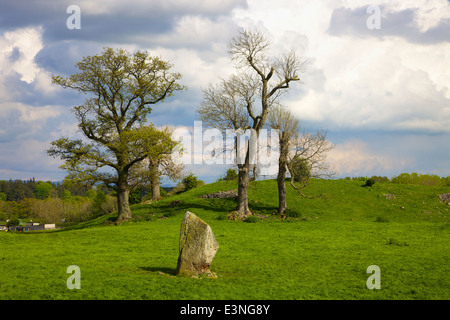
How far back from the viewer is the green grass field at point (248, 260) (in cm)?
1240

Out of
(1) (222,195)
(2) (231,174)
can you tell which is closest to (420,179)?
(2) (231,174)

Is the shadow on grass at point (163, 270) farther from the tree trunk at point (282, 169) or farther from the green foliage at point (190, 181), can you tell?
the green foliage at point (190, 181)

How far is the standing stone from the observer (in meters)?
14.1

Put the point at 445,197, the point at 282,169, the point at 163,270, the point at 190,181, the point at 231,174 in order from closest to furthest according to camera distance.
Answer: the point at 163,270 → the point at 282,169 → the point at 445,197 → the point at 231,174 → the point at 190,181

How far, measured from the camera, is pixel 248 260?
60.1 ft

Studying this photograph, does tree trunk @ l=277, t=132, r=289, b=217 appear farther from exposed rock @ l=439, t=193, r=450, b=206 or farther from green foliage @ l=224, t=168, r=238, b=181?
exposed rock @ l=439, t=193, r=450, b=206

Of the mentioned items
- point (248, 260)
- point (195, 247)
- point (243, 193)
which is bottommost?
point (248, 260)

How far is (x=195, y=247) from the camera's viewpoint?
1427 cm

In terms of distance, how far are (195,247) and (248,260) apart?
489cm

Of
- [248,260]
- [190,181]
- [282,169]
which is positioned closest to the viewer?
[248,260]

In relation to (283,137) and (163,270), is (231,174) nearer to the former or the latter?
(283,137)

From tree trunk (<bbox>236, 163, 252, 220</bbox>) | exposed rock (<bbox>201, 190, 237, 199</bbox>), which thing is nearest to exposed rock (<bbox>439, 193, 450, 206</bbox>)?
tree trunk (<bbox>236, 163, 252, 220</bbox>)

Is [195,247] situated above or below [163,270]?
above

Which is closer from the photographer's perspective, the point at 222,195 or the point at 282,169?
the point at 282,169
